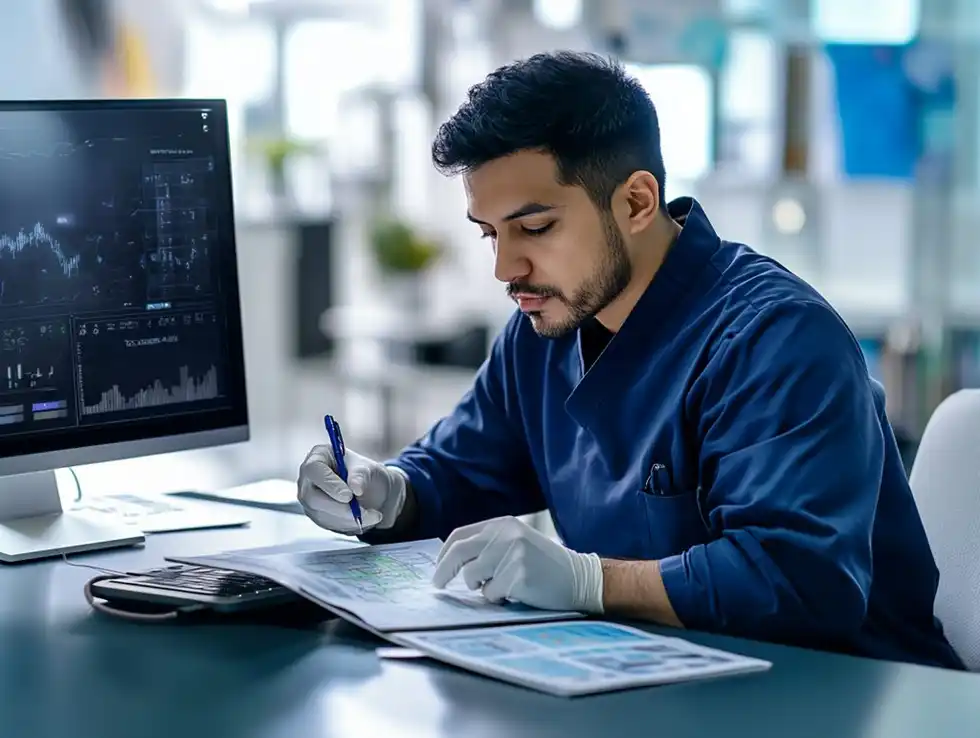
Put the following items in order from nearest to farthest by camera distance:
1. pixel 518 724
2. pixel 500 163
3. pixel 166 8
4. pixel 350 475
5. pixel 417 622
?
pixel 518 724, pixel 417 622, pixel 500 163, pixel 350 475, pixel 166 8

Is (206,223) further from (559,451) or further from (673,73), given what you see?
(673,73)

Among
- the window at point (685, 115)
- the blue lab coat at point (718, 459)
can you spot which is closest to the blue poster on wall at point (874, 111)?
the window at point (685, 115)

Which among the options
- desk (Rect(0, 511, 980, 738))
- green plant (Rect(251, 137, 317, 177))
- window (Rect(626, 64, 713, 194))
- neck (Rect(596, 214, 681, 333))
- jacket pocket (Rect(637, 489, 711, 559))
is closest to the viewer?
desk (Rect(0, 511, 980, 738))

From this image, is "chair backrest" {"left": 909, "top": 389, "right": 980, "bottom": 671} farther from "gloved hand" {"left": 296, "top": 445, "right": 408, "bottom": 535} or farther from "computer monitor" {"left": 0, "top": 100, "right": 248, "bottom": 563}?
"computer monitor" {"left": 0, "top": 100, "right": 248, "bottom": 563}

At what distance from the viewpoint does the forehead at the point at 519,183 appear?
154cm

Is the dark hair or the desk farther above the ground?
the dark hair

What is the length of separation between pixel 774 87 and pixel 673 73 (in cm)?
29

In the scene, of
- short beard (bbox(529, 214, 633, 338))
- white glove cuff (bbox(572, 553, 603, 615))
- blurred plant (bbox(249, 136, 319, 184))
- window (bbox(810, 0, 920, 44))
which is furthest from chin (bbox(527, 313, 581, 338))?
blurred plant (bbox(249, 136, 319, 184))

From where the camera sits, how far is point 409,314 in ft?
19.5

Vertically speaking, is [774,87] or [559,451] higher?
[774,87]

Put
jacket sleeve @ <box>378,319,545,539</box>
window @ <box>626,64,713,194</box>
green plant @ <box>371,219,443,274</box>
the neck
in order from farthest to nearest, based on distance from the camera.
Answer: green plant @ <box>371,219,443,274</box> → window @ <box>626,64,713,194</box> → jacket sleeve @ <box>378,319,545,539</box> → the neck

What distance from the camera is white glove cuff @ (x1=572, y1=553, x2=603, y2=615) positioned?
131cm

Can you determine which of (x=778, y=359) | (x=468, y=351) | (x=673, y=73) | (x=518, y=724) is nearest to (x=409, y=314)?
(x=468, y=351)

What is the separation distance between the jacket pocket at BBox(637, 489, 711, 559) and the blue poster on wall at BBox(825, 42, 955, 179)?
8.72 feet
